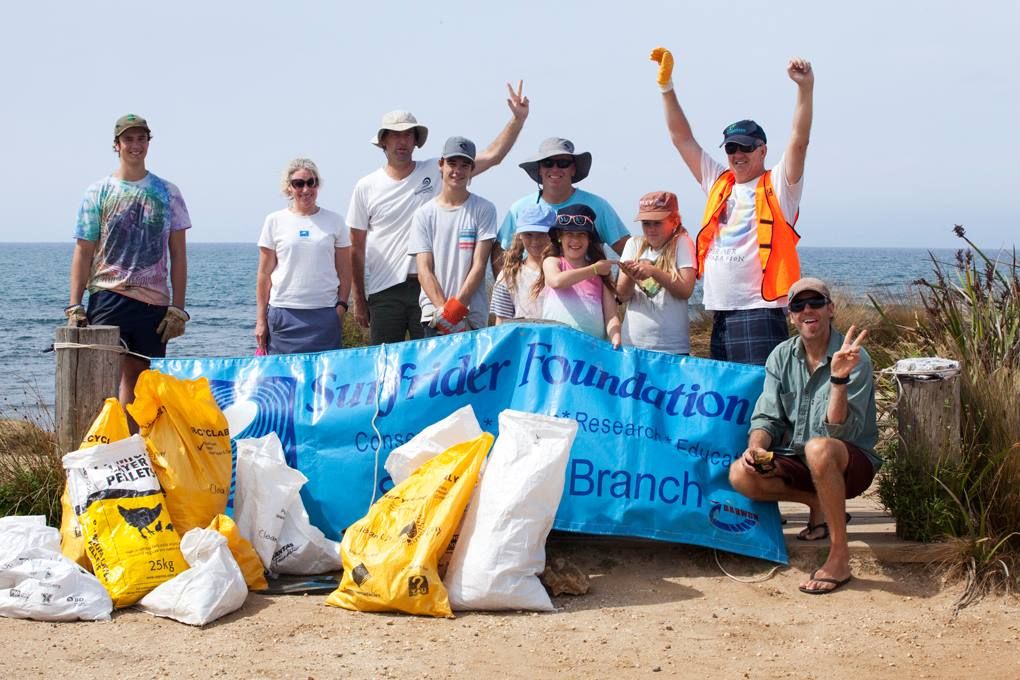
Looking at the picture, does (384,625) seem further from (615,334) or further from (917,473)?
(917,473)

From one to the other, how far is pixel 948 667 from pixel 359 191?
425 centimetres

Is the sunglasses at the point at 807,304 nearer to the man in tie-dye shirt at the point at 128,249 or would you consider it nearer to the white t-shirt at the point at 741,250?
the white t-shirt at the point at 741,250

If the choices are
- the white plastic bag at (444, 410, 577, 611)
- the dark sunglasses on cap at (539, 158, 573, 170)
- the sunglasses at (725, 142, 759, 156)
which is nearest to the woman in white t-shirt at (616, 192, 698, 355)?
the sunglasses at (725, 142, 759, 156)

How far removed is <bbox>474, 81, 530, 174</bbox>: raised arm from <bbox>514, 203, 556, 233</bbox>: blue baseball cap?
100 cm

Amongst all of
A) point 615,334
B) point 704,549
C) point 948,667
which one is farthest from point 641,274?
point 948,667

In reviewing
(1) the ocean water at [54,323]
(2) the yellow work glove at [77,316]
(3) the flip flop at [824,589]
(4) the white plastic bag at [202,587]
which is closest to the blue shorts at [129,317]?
(2) the yellow work glove at [77,316]

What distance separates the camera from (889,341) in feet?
34.8

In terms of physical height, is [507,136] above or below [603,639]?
above

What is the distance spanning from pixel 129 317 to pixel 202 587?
87.2 inches

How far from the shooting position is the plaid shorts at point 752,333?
568cm

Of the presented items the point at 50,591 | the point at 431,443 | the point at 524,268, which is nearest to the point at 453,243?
the point at 524,268

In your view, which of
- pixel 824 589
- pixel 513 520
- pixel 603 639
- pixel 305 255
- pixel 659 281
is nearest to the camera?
pixel 603 639

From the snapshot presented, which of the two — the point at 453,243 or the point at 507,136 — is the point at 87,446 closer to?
the point at 453,243

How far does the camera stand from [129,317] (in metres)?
6.34
